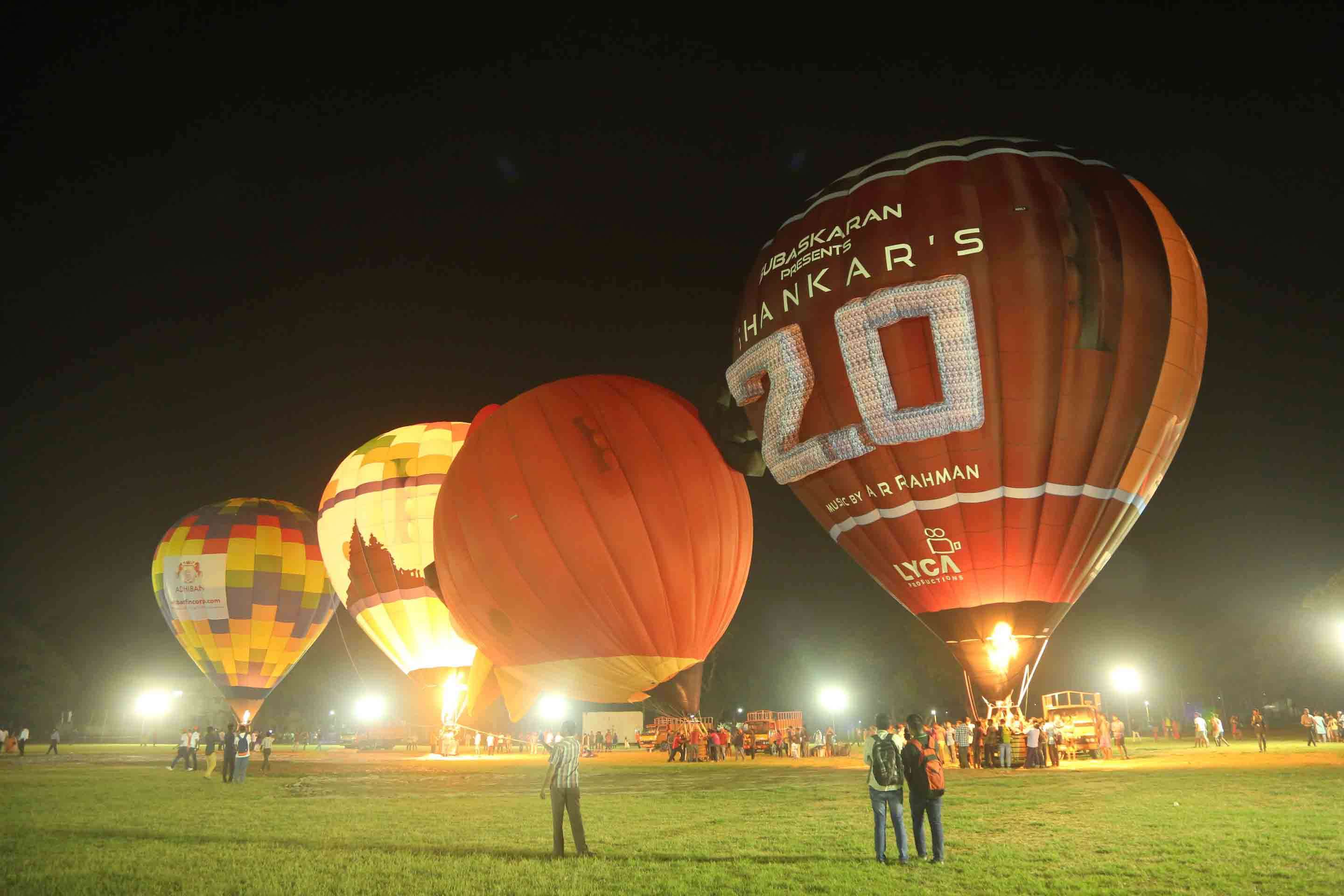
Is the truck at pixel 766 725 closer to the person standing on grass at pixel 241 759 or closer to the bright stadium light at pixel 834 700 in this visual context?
the person standing on grass at pixel 241 759

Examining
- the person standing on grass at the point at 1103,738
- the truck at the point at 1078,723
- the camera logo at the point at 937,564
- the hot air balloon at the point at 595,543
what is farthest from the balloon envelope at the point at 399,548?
the person standing on grass at the point at 1103,738

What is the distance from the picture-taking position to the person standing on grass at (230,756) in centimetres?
1873

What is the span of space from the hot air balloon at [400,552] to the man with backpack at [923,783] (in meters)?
17.0

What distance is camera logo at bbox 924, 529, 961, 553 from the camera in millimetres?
15383

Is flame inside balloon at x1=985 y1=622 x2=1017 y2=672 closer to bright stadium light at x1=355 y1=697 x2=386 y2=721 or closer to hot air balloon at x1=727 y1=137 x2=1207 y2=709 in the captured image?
hot air balloon at x1=727 y1=137 x2=1207 y2=709

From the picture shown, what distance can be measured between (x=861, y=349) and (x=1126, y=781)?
26.9 feet

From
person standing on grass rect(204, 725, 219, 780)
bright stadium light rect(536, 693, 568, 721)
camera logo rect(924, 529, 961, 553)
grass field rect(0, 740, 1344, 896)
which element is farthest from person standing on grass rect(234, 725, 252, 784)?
bright stadium light rect(536, 693, 568, 721)

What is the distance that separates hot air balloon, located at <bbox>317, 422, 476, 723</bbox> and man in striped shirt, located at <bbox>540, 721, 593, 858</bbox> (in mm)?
15539

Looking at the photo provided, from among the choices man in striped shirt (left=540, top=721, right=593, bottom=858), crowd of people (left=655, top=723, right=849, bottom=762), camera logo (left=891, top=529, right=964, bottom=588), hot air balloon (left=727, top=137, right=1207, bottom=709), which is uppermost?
hot air balloon (left=727, top=137, right=1207, bottom=709)

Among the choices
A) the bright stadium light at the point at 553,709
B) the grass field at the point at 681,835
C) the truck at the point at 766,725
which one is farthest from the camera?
the bright stadium light at the point at 553,709

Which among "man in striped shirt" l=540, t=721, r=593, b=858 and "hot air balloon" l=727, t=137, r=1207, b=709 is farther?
"hot air balloon" l=727, t=137, r=1207, b=709

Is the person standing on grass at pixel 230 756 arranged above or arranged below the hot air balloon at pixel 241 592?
below

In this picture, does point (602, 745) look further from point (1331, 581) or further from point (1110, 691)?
point (1110, 691)

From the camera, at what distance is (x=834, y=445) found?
16266mm
